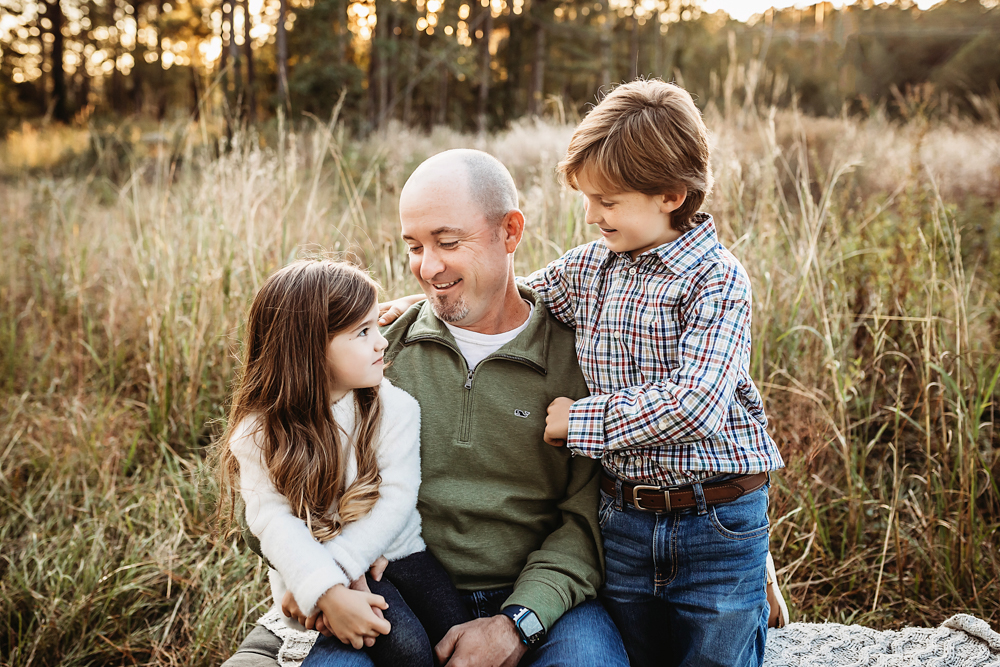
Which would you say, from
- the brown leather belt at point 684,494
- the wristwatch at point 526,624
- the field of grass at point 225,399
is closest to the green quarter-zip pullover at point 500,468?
the wristwatch at point 526,624

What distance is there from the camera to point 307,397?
1686 mm

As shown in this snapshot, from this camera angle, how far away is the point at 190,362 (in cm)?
339

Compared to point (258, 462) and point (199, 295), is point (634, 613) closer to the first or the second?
point (258, 462)

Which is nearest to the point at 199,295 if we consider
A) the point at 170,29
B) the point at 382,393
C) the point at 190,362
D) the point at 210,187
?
the point at 190,362

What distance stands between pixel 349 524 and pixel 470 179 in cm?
98

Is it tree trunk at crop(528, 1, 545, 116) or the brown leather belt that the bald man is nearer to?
the brown leather belt

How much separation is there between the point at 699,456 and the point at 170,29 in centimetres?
2390

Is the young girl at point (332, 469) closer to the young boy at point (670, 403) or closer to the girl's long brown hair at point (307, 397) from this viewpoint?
the girl's long brown hair at point (307, 397)

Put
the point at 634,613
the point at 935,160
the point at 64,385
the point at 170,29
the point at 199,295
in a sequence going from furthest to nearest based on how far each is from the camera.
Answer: the point at 170,29 < the point at 935,160 < the point at 64,385 < the point at 199,295 < the point at 634,613

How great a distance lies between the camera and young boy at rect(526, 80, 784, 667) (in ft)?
5.42

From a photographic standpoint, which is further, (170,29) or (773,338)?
(170,29)

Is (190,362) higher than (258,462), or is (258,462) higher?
(258,462)

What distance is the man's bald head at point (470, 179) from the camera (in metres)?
1.90

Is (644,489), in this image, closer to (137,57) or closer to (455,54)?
(455,54)
